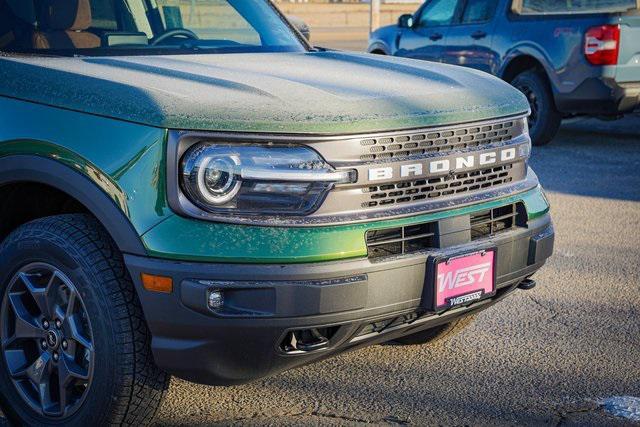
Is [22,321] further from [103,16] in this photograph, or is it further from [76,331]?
[103,16]

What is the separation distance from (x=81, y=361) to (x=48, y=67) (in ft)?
3.38

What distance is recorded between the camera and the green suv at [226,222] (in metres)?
2.99

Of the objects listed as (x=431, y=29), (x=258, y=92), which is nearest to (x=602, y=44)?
(x=431, y=29)

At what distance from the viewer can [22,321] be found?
11.2 ft

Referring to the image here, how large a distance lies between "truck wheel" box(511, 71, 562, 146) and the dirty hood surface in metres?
6.10

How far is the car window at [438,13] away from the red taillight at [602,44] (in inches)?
85.6

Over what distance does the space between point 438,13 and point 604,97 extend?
9.09 feet

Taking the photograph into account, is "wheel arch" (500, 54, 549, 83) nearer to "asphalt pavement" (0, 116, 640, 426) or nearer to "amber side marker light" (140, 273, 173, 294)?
"asphalt pavement" (0, 116, 640, 426)

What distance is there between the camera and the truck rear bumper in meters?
9.27

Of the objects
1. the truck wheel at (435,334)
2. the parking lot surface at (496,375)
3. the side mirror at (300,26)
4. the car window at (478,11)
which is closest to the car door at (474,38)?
the car window at (478,11)

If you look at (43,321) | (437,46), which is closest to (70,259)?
(43,321)

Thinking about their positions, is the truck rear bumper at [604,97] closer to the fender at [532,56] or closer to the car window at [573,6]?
the fender at [532,56]

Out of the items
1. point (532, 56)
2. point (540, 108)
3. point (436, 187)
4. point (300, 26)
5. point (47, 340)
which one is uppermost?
point (300, 26)

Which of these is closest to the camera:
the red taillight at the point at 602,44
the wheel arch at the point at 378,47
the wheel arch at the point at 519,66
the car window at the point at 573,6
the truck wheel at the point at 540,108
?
the red taillight at the point at 602,44
